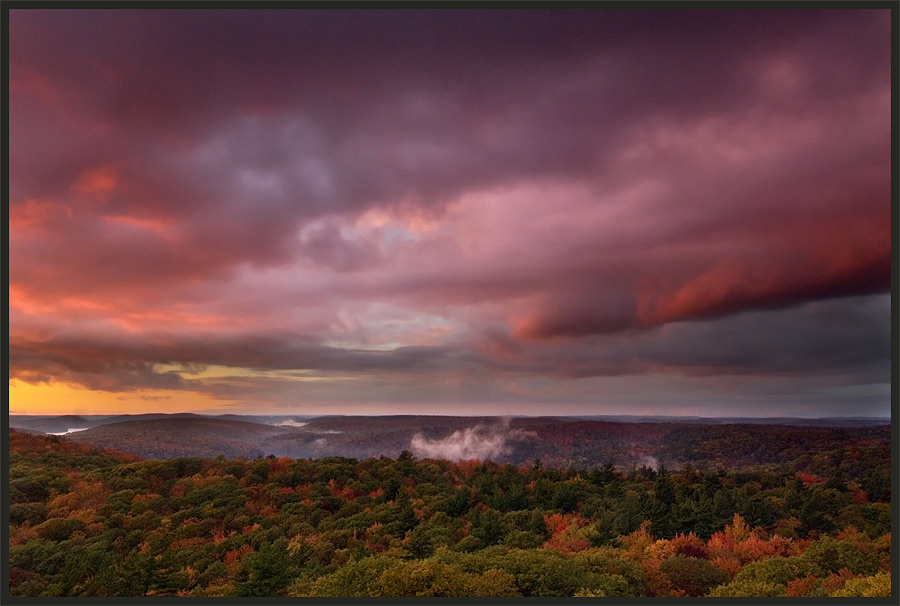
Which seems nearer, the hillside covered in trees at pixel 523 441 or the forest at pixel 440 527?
the forest at pixel 440 527

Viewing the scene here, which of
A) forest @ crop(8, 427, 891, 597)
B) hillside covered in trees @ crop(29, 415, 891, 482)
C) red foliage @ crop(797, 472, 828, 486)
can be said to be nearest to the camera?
forest @ crop(8, 427, 891, 597)

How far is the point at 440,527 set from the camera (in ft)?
61.2

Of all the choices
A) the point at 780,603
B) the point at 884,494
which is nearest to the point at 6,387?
the point at 780,603

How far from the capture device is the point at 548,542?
1766 centimetres

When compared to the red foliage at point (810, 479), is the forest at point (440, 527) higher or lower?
lower

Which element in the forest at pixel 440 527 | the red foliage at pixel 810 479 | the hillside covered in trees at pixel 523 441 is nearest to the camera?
the forest at pixel 440 527

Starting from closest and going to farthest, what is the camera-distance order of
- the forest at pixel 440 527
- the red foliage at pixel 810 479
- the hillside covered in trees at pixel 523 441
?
the forest at pixel 440 527
the red foliage at pixel 810 479
the hillside covered in trees at pixel 523 441

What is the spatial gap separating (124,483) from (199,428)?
33.9 ft

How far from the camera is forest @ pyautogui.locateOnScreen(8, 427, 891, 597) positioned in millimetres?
14055

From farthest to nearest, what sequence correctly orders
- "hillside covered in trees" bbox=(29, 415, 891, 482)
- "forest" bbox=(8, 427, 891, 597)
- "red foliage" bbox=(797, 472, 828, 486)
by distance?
"hillside covered in trees" bbox=(29, 415, 891, 482), "red foliage" bbox=(797, 472, 828, 486), "forest" bbox=(8, 427, 891, 597)

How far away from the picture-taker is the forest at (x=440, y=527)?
1405 cm

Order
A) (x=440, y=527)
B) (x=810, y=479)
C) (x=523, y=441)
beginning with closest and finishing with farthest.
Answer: (x=440, y=527)
(x=810, y=479)
(x=523, y=441)

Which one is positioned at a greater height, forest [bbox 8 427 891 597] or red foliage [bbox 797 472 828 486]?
red foliage [bbox 797 472 828 486]

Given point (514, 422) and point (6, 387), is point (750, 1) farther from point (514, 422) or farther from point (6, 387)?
point (514, 422)
